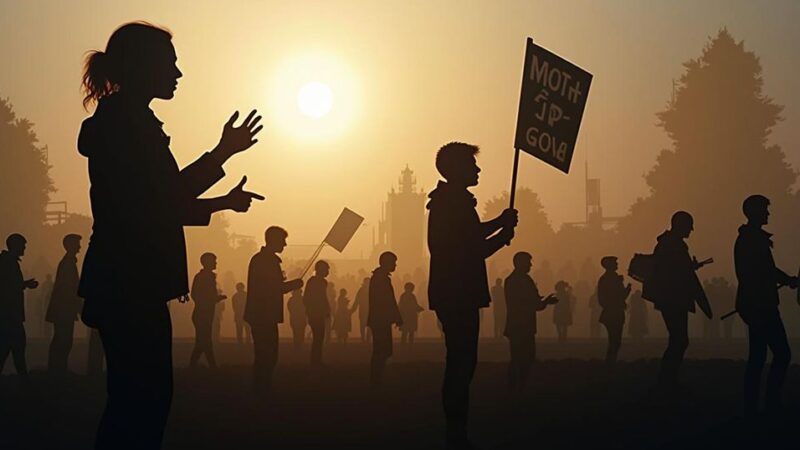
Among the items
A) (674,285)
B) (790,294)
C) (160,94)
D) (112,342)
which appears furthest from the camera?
(790,294)

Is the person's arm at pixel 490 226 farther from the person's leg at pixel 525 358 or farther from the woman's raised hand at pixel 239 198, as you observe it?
the person's leg at pixel 525 358

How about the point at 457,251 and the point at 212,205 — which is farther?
the point at 457,251

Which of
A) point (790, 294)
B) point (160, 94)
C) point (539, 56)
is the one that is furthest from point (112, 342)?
point (790, 294)

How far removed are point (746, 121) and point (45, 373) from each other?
78.3 metres

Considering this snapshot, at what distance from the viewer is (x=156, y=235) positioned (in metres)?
5.45

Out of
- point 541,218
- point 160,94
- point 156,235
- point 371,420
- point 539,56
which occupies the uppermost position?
point 541,218

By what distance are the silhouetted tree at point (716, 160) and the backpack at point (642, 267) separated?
2598 inches

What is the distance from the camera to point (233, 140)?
577 centimetres

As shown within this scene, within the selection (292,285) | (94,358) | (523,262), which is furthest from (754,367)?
(94,358)

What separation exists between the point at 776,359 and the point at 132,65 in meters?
8.06

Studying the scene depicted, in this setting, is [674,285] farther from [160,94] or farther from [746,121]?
[746,121]

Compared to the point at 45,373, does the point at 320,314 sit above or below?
above

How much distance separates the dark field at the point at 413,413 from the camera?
404 inches

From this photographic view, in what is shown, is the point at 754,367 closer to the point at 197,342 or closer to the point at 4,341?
the point at 4,341
